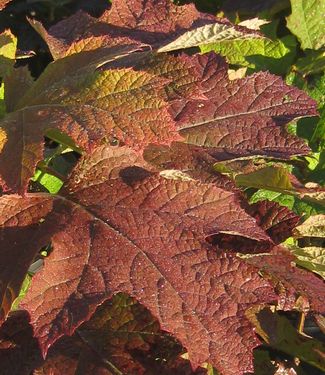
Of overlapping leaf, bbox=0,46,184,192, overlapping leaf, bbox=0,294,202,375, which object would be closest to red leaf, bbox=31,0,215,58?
overlapping leaf, bbox=0,46,184,192

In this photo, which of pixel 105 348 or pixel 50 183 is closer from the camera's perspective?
pixel 105 348

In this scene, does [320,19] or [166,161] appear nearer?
[166,161]

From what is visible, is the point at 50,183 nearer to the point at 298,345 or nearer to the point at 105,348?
the point at 105,348

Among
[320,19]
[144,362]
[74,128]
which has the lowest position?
[144,362]

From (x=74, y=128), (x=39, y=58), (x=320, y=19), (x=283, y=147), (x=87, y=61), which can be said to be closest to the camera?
(x=74, y=128)

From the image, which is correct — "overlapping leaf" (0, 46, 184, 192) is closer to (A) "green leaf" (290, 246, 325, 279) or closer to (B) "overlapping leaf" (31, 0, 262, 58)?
(B) "overlapping leaf" (31, 0, 262, 58)

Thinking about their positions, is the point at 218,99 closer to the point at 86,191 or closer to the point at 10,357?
the point at 86,191

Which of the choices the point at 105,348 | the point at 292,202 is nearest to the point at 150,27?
the point at 292,202

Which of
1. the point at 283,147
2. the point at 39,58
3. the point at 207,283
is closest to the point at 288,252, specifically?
the point at 283,147
